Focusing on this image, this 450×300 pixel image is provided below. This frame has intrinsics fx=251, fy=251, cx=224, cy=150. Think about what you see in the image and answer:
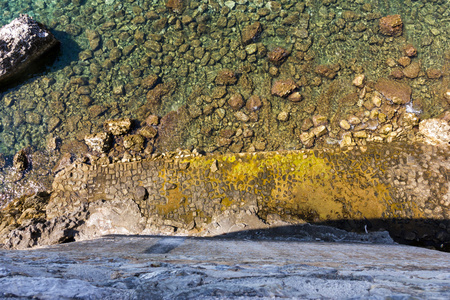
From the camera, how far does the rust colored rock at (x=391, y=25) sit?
725cm

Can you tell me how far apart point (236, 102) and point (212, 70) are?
4.35 ft

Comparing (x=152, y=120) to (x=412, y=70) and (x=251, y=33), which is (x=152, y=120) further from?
(x=412, y=70)

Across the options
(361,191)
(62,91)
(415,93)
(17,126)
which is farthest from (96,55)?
(415,93)

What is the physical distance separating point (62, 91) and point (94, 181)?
3.30 meters

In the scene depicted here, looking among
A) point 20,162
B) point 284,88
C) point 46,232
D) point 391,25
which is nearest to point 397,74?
point 391,25

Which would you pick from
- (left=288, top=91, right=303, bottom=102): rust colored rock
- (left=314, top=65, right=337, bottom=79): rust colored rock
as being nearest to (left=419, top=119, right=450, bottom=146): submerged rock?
(left=314, top=65, right=337, bottom=79): rust colored rock

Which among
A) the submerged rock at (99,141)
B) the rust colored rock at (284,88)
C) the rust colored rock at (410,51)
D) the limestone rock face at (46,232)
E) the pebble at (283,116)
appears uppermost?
the rust colored rock at (410,51)

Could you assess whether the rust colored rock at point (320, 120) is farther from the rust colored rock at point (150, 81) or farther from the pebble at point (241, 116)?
the rust colored rock at point (150, 81)

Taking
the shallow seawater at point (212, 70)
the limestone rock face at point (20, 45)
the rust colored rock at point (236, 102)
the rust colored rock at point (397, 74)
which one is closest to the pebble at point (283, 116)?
the shallow seawater at point (212, 70)

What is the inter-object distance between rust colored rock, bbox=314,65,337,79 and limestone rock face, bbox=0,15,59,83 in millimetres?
7985

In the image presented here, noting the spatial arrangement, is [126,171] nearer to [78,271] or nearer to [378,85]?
[78,271]

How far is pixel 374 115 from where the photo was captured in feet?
21.4

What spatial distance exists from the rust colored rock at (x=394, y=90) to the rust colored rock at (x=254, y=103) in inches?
126

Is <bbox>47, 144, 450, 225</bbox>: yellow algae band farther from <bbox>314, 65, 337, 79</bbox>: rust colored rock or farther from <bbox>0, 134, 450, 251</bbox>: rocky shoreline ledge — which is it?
<bbox>314, 65, 337, 79</bbox>: rust colored rock
